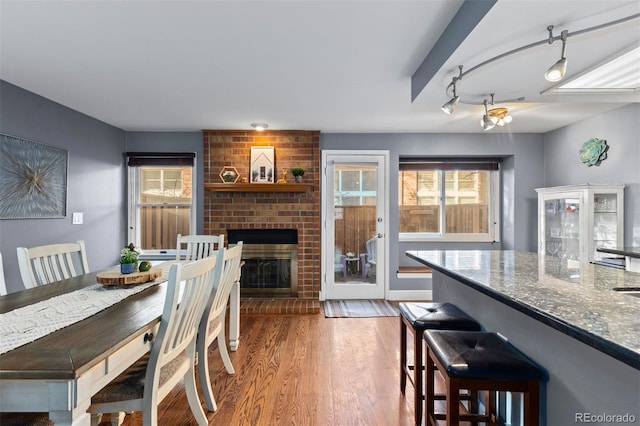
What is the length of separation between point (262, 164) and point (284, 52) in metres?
2.11

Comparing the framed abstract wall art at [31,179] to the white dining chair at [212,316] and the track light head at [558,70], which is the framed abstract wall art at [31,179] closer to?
the white dining chair at [212,316]

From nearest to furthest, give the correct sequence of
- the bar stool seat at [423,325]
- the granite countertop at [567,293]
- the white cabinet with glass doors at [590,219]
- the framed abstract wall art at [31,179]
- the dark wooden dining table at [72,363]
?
the granite countertop at [567,293] → the dark wooden dining table at [72,363] → the bar stool seat at [423,325] → the framed abstract wall art at [31,179] → the white cabinet with glass doors at [590,219]

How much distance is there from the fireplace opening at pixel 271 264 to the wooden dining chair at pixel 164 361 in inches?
102

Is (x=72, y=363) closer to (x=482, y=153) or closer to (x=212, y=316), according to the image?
(x=212, y=316)

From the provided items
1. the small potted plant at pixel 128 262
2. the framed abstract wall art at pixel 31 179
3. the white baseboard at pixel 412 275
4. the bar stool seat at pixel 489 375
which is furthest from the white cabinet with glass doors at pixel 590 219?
the framed abstract wall art at pixel 31 179

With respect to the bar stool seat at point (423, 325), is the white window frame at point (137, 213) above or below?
above

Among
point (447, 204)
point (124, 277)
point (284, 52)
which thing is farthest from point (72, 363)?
point (447, 204)

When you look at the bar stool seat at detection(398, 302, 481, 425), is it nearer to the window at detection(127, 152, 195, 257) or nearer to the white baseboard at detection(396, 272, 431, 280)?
the white baseboard at detection(396, 272, 431, 280)

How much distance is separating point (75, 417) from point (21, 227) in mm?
2625

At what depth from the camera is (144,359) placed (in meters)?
1.60

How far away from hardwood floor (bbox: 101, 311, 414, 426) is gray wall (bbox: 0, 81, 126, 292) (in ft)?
6.28

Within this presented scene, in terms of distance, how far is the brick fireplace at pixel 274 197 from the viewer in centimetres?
414

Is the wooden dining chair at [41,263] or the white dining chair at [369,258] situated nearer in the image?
the wooden dining chair at [41,263]

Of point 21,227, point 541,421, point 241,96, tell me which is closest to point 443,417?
point 541,421
